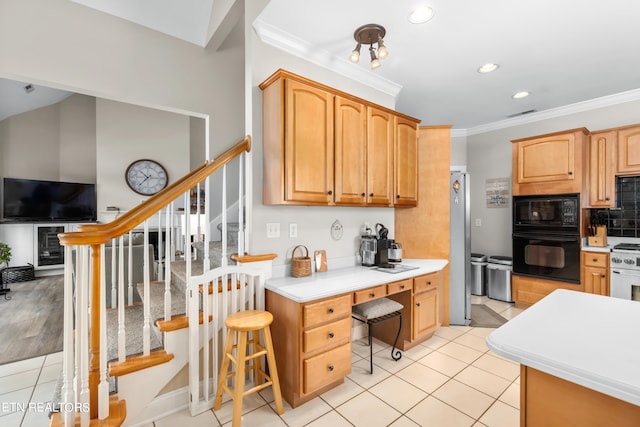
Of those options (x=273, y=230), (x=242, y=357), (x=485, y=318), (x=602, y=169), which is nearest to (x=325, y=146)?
(x=273, y=230)

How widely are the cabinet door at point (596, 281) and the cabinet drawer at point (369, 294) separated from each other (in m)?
2.80

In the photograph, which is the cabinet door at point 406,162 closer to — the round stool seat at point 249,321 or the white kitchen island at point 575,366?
the round stool seat at point 249,321

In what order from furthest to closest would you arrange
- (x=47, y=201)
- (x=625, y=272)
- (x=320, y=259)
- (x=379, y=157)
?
(x=47, y=201) → (x=625, y=272) → (x=379, y=157) → (x=320, y=259)

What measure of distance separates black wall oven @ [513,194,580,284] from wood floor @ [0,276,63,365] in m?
5.47

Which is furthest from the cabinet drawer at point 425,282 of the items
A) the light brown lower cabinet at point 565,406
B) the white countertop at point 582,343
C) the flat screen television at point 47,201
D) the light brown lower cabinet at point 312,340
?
the flat screen television at point 47,201

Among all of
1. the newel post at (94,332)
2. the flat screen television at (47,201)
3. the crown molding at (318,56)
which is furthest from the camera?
the flat screen television at (47,201)

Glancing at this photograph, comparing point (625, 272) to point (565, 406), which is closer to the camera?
point (565, 406)

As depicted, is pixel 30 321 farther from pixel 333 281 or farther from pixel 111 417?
pixel 333 281

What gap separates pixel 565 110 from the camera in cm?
Answer: 385

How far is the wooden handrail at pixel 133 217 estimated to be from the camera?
136 centimetres

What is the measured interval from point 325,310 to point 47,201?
21.6 feet

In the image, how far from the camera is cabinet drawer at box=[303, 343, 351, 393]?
1871mm

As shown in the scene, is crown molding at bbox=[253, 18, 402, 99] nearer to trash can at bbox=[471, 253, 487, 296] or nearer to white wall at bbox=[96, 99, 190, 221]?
trash can at bbox=[471, 253, 487, 296]

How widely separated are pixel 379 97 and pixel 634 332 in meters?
2.73
